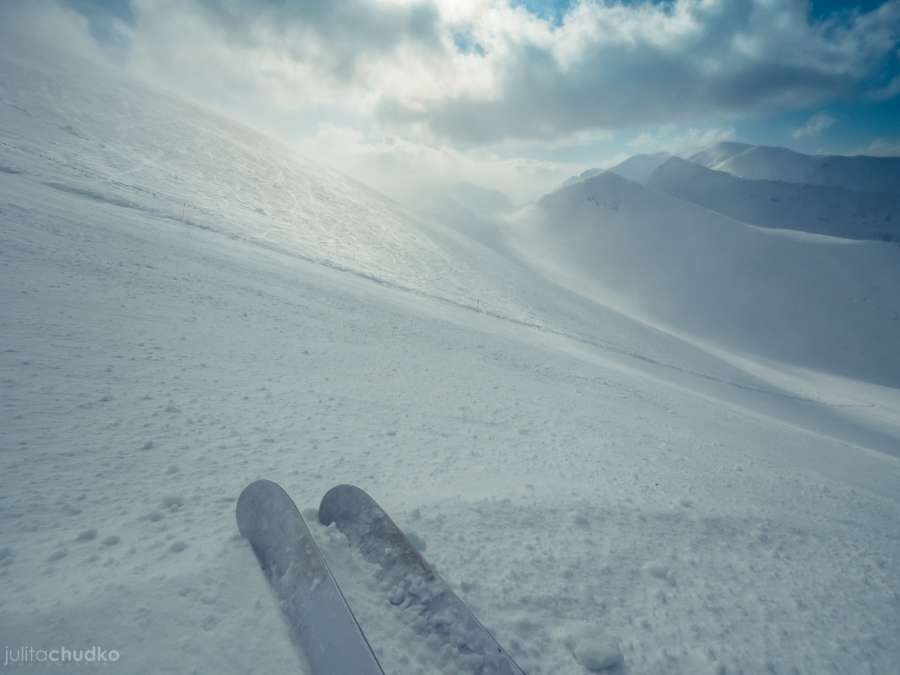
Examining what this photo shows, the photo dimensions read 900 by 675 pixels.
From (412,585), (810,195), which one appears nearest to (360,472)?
(412,585)

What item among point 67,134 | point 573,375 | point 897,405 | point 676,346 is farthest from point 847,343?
point 67,134

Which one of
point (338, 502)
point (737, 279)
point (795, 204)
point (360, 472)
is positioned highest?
point (795, 204)

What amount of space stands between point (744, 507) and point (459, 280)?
20508mm

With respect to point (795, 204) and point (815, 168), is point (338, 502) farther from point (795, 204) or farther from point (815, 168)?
point (815, 168)

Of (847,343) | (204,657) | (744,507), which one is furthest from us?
(847,343)

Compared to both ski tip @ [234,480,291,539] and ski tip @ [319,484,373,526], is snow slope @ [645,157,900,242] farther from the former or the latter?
ski tip @ [234,480,291,539]

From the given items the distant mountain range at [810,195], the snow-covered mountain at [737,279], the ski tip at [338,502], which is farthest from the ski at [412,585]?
the distant mountain range at [810,195]

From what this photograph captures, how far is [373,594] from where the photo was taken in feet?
8.81

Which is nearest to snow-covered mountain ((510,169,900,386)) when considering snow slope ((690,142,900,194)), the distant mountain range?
the distant mountain range

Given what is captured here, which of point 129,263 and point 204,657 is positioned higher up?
point 129,263

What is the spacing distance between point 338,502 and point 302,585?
0.82 m

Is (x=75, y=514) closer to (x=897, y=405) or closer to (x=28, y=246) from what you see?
(x=28, y=246)

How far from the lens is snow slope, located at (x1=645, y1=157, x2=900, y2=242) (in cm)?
11850

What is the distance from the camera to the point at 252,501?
3010 mm
